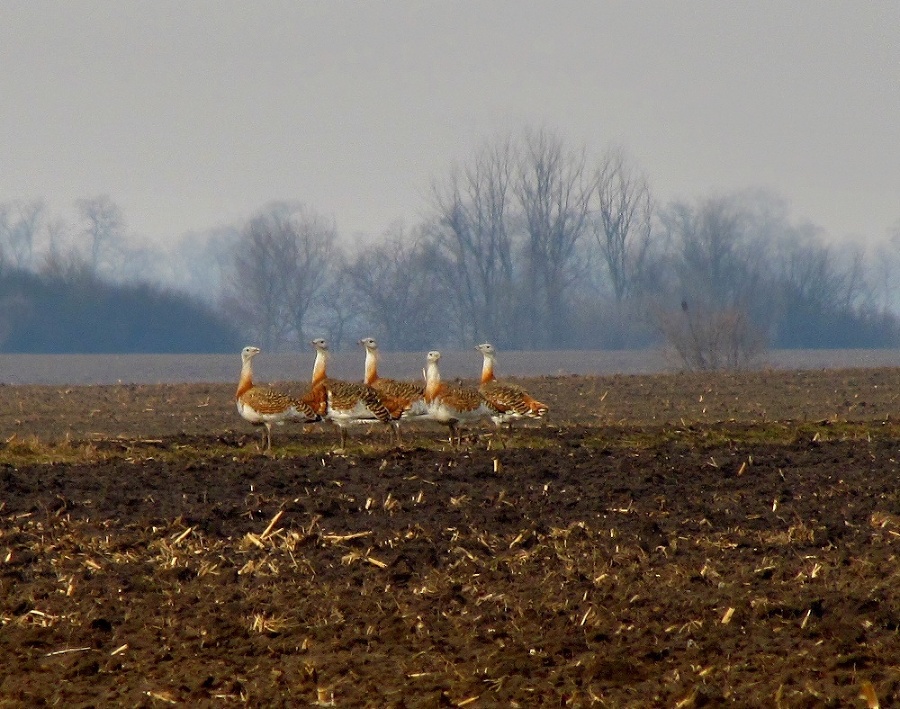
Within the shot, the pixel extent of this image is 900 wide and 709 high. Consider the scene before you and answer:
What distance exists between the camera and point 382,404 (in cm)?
1681

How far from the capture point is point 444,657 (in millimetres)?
8594

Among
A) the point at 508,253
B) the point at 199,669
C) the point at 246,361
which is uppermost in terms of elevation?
the point at 508,253

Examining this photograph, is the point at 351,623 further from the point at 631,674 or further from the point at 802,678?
the point at 802,678

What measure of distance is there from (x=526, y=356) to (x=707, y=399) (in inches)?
1494

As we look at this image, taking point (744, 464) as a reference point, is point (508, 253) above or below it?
above

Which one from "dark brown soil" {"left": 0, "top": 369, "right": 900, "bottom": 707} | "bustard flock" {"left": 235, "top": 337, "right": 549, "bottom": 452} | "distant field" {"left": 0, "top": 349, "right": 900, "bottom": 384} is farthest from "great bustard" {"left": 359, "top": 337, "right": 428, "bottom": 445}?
"distant field" {"left": 0, "top": 349, "right": 900, "bottom": 384}

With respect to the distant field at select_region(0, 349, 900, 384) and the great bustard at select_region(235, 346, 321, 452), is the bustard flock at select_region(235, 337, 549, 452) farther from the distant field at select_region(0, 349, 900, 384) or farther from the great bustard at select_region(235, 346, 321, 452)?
the distant field at select_region(0, 349, 900, 384)

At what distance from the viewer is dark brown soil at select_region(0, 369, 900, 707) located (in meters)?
8.27

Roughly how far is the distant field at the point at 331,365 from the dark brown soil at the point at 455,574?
2969 centimetres

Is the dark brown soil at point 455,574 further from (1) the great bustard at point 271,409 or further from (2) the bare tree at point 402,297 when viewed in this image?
(2) the bare tree at point 402,297

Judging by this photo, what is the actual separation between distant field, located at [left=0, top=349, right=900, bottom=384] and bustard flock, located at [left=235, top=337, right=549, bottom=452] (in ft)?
86.4

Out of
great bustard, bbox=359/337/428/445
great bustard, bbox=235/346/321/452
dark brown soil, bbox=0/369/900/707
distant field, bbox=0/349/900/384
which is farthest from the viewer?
distant field, bbox=0/349/900/384

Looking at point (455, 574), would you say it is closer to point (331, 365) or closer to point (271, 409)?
point (271, 409)

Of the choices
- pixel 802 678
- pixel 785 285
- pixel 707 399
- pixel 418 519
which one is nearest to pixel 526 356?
pixel 785 285
